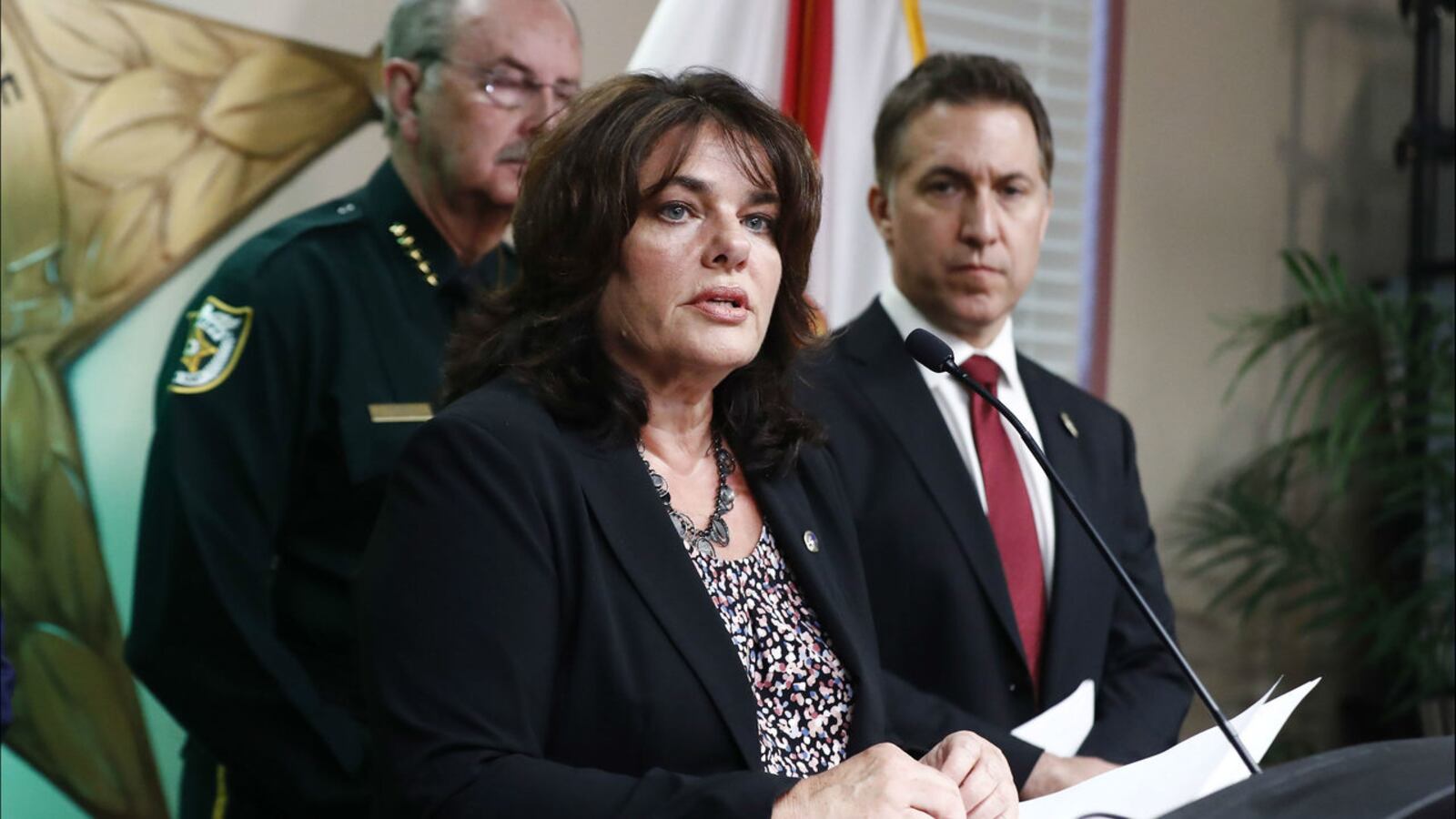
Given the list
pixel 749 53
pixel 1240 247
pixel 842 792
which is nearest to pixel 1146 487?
pixel 1240 247

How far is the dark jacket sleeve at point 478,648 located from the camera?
1.24 m

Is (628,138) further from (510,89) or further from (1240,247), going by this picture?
(1240,247)

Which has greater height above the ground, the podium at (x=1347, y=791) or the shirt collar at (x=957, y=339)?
the shirt collar at (x=957, y=339)

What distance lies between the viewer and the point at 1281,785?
1035 millimetres

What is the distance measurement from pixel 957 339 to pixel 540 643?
3.56 ft

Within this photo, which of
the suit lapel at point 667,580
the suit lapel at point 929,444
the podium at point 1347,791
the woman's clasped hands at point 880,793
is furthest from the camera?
the suit lapel at point 929,444

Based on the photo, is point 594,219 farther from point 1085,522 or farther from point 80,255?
point 80,255

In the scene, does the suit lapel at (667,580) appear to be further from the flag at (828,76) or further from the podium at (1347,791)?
the flag at (828,76)

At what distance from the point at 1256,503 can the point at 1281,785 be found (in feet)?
10.4

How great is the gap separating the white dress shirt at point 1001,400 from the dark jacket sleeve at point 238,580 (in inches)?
33.7

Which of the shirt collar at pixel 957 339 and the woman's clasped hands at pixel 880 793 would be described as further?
the shirt collar at pixel 957 339

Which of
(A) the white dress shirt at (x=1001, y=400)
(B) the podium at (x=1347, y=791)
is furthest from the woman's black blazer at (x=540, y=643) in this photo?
(A) the white dress shirt at (x=1001, y=400)

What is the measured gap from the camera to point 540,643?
4.30ft

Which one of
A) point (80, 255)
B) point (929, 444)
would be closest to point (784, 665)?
point (929, 444)
